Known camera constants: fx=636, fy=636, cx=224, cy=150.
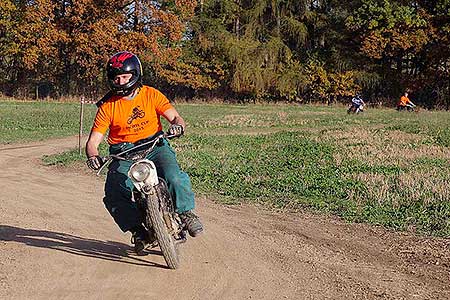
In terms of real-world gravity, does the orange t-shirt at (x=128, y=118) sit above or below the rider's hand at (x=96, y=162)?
above

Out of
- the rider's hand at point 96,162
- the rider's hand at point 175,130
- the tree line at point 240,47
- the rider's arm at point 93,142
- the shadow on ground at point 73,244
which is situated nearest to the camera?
the rider's hand at point 96,162

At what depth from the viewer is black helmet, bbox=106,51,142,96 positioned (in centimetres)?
637

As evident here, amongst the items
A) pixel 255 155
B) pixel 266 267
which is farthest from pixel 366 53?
pixel 266 267

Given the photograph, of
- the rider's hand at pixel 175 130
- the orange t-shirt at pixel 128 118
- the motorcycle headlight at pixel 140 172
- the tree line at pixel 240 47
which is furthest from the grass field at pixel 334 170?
the tree line at pixel 240 47

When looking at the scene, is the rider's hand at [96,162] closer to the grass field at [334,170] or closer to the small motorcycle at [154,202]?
the small motorcycle at [154,202]

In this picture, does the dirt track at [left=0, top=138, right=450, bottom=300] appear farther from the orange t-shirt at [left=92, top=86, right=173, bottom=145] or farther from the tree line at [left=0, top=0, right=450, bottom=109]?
the tree line at [left=0, top=0, right=450, bottom=109]

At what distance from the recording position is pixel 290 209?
9891 mm

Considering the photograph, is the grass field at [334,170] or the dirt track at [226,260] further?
the grass field at [334,170]

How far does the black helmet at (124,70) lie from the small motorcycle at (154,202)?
578 millimetres

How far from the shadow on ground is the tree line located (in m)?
40.2

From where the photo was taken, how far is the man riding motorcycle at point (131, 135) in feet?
21.0

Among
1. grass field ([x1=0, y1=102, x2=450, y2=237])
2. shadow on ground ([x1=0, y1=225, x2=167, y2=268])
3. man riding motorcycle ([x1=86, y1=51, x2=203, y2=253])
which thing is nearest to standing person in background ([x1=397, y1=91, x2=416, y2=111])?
grass field ([x1=0, y1=102, x2=450, y2=237])

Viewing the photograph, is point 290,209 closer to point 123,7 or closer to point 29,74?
point 123,7

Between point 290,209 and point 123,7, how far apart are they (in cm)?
4189
